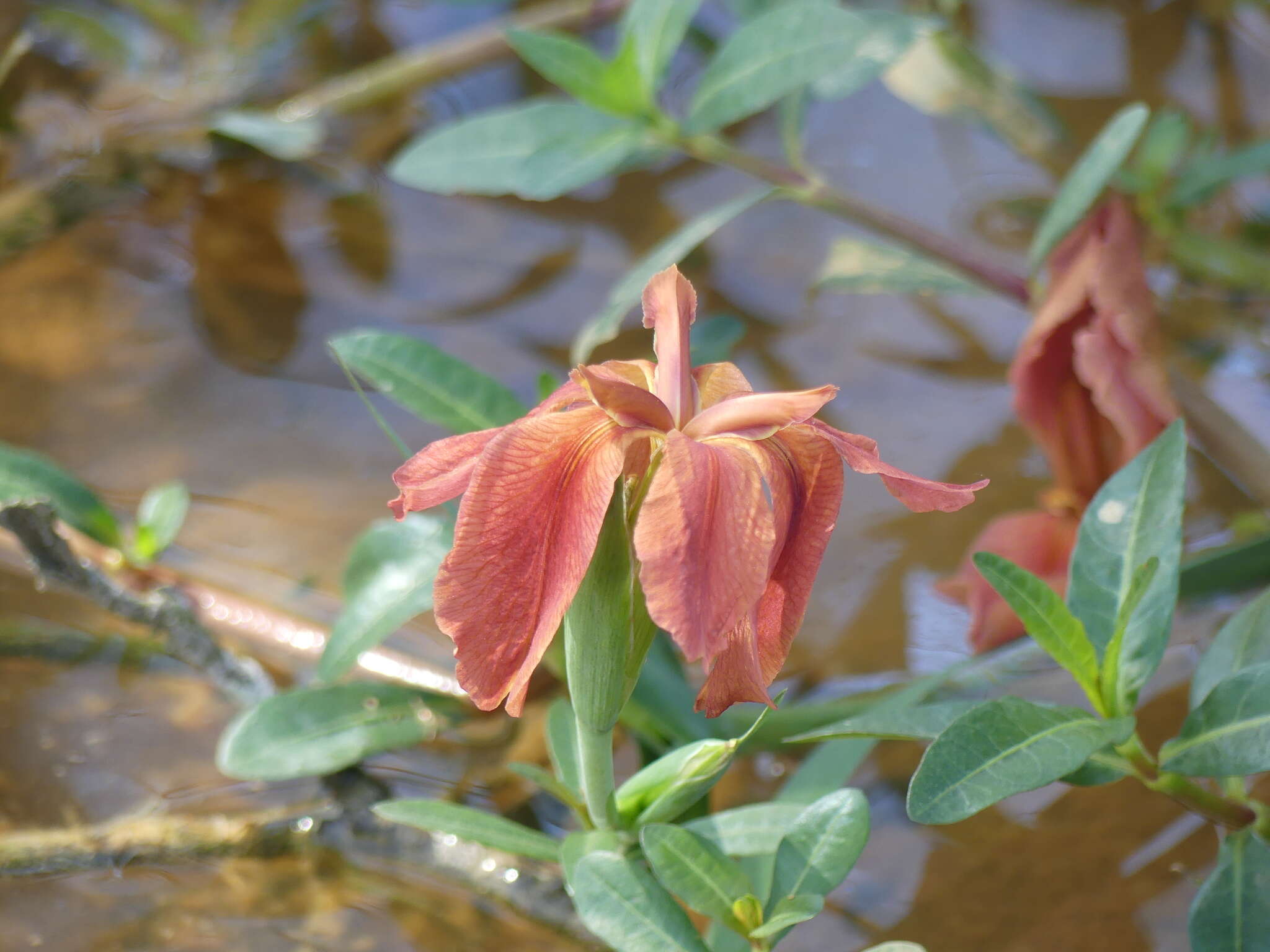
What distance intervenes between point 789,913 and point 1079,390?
512mm

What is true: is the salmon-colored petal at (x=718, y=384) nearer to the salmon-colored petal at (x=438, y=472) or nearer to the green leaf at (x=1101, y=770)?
the salmon-colored petal at (x=438, y=472)

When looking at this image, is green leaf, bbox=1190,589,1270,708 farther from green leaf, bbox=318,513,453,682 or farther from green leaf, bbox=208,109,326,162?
green leaf, bbox=208,109,326,162

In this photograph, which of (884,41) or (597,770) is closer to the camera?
(597,770)

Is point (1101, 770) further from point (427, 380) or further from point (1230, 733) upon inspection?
point (427, 380)

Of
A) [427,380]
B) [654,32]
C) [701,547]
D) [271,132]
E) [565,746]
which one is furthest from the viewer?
[271,132]

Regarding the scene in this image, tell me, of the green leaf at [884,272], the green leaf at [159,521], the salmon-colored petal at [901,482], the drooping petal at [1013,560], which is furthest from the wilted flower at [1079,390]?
the green leaf at [159,521]

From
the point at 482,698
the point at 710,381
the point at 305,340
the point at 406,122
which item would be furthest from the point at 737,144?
the point at 482,698

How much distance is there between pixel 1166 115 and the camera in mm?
1211

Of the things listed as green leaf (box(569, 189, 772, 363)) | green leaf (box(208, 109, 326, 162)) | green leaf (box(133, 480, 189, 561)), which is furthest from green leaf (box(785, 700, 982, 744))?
green leaf (box(208, 109, 326, 162))

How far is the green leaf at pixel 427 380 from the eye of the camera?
2.51 feet

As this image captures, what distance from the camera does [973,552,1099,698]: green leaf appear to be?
22.7 inches

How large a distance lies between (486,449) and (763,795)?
1.46ft

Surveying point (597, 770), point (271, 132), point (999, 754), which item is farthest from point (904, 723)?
point (271, 132)

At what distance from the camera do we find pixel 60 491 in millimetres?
879
